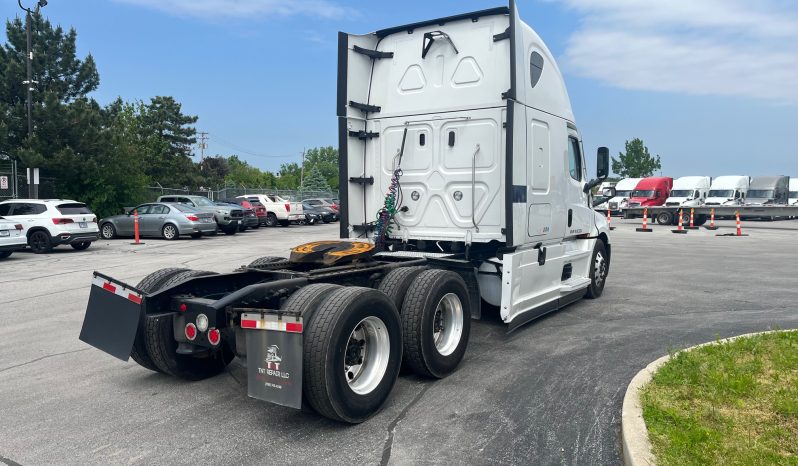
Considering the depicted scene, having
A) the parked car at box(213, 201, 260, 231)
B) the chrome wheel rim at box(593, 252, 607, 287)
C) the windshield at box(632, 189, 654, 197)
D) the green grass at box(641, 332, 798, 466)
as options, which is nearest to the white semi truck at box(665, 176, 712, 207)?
the windshield at box(632, 189, 654, 197)

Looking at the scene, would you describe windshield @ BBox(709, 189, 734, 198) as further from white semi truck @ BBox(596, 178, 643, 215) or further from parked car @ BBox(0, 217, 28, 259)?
parked car @ BBox(0, 217, 28, 259)

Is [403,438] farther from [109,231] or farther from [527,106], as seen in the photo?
[109,231]

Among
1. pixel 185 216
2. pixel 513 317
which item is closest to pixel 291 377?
pixel 513 317

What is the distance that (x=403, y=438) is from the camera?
165 inches

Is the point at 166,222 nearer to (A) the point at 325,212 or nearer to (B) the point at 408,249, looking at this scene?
(A) the point at 325,212

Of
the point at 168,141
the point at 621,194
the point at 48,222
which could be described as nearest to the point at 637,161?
the point at 621,194

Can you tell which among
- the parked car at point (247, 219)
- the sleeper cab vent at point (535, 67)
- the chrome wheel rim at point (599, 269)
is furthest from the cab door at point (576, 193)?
the parked car at point (247, 219)

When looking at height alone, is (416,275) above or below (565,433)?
above

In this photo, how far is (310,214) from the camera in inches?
1336

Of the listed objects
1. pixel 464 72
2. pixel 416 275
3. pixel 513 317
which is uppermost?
pixel 464 72

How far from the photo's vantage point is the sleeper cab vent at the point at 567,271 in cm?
807

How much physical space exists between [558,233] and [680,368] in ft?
9.88

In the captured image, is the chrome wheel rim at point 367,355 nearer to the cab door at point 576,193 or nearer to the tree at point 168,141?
the cab door at point 576,193

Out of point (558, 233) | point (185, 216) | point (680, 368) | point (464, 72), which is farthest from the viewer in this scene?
point (185, 216)
